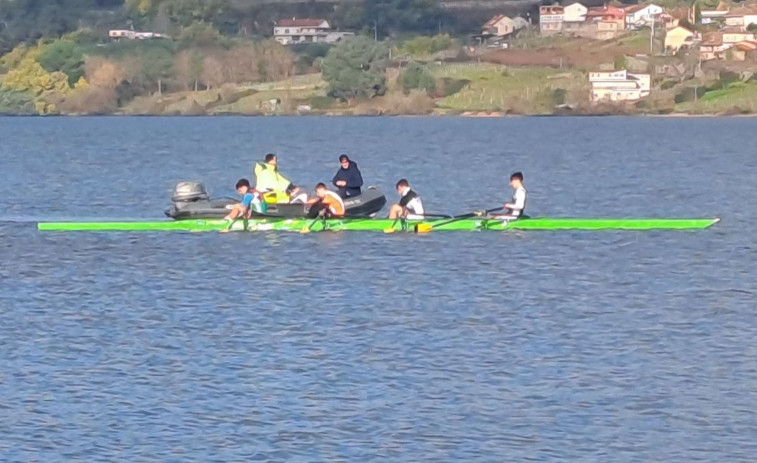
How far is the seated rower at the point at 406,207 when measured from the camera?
40375 mm

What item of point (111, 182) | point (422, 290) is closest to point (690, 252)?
point (422, 290)

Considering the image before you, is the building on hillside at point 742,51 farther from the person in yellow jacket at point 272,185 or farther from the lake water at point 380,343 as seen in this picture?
the person in yellow jacket at point 272,185

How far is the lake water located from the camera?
21.7 metres

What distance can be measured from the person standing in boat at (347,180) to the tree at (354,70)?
143m

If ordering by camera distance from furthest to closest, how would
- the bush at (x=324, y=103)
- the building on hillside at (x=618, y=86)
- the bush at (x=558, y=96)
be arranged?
the bush at (x=324, y=103)
the bush at (x=558, y=96)
the building on hillside at (x=618, y=86)

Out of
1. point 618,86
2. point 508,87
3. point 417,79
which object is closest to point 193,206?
point 417,79

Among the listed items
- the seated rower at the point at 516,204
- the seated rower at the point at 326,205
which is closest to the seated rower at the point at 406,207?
the seated rower at the point at 326,205

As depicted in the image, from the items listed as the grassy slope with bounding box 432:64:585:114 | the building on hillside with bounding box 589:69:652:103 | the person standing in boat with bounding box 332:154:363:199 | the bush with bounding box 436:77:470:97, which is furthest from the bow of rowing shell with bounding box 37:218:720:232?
the building on hillside with bounding box 589:69:652:103

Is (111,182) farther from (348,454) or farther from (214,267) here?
(348,454)

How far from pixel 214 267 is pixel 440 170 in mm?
45813

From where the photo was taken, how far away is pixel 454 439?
21609 millimetres

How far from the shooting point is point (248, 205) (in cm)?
4044

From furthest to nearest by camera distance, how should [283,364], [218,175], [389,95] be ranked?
[389,95], [218,175], [283,364]

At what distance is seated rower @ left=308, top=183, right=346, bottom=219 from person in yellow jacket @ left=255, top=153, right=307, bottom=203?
589mm
